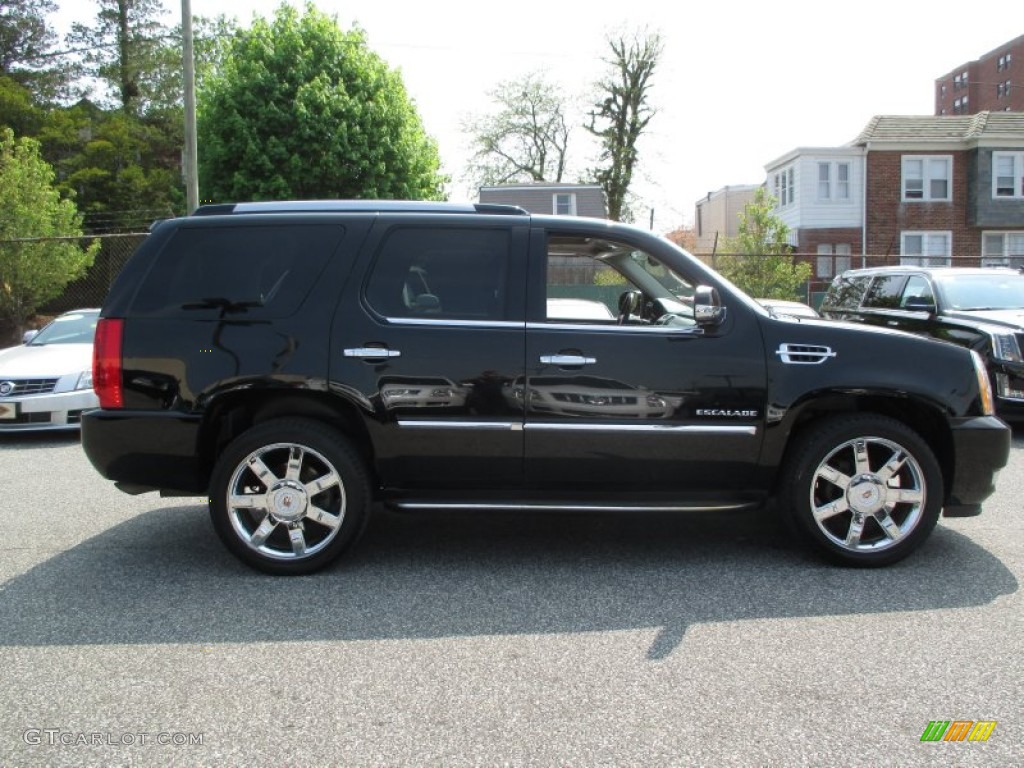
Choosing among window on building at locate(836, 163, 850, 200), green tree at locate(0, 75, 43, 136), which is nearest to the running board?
window on building at locate(836, 163, 850, 200)

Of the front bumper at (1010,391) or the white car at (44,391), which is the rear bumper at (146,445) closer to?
the white car at (44,391)

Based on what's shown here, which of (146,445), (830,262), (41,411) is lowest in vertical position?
(41,411)

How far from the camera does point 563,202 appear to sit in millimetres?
38188

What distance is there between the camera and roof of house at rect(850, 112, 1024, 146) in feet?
107

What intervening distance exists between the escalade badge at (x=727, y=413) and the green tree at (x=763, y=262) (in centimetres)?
1670

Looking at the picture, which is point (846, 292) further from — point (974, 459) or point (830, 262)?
point (830, 262)

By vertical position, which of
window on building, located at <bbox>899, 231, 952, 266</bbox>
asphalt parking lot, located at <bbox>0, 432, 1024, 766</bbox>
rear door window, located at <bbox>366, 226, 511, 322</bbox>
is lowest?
asphalt parking lot, located at <bbox>0, 432, 1024, 766</bbox>

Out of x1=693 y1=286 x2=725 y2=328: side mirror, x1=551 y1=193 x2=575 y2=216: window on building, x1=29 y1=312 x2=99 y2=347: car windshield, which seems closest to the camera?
x1=693 y1=286 x2=725 y2=328: side mirror

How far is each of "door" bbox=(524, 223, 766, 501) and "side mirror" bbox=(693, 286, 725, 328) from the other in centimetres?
5

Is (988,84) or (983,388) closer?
(983,388)

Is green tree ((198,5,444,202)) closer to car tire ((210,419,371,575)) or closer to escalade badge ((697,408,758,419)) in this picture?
car tire ((210,419,371,575))

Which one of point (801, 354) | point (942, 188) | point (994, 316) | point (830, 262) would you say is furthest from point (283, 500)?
point (942, 188)

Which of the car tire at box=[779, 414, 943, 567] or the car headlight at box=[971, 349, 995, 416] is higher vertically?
the car headlight at box=[971, 349, 995, 416]

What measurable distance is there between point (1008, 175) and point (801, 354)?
33.6 meters
